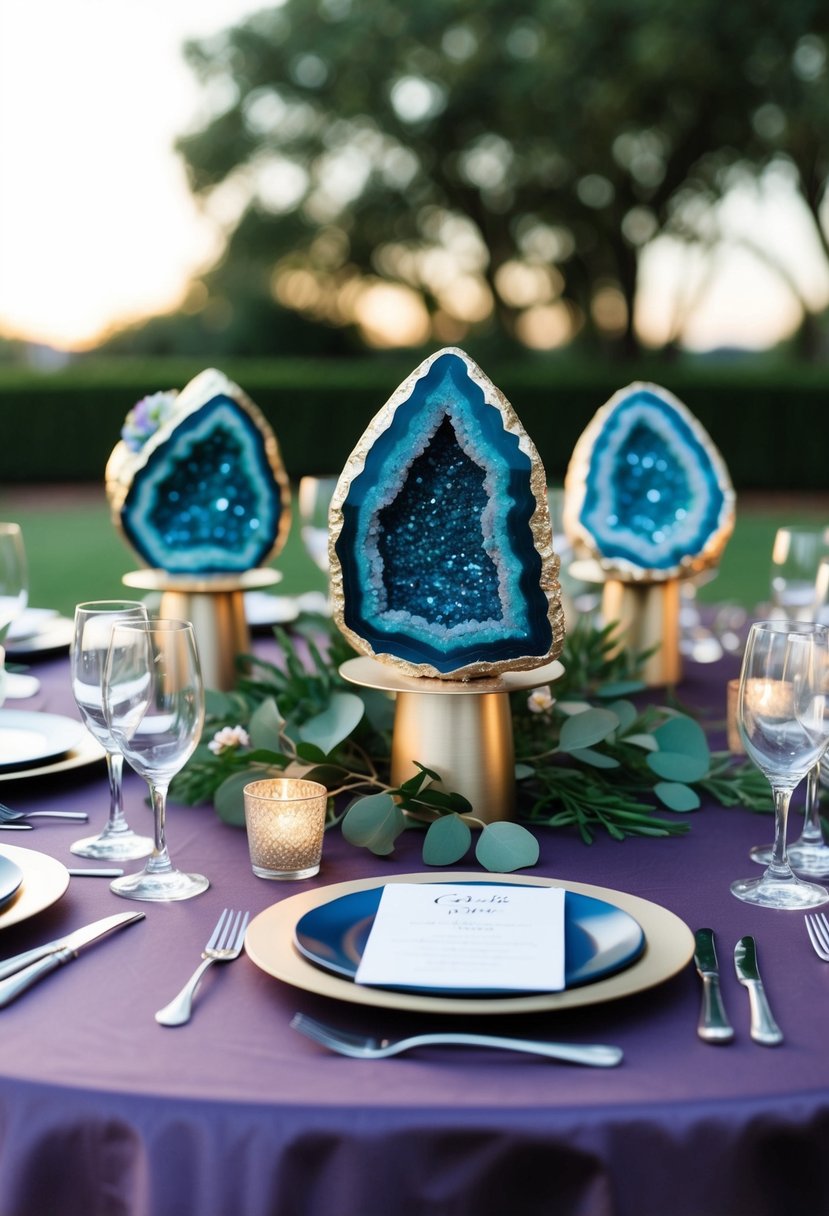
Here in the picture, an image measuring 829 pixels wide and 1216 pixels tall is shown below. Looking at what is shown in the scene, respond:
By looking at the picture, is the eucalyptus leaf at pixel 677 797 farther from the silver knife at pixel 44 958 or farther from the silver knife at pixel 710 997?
the silver knife at pixel 44 958

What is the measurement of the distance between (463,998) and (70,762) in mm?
908

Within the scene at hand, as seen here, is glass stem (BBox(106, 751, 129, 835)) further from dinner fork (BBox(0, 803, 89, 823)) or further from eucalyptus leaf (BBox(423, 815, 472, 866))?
eucalyptus leaf (BBox(423, 815, 472, 866))

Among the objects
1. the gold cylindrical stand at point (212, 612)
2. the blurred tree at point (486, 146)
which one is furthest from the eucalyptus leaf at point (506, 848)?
the blurred tree at point (486, 146)

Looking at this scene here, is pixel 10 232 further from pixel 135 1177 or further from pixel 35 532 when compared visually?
pixel 135 1177

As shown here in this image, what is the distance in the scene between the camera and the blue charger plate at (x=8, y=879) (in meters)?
1.29

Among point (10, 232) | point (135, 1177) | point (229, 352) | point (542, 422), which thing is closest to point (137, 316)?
point (229, 352)

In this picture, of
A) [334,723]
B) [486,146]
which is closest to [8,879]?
→ [334,723]

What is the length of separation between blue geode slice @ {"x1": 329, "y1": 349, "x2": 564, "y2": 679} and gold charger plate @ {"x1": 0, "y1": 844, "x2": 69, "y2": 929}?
19.3 inches

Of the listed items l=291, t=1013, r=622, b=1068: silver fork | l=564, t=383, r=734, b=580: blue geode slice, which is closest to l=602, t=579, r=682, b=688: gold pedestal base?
l=564, t=383, r=734, b=580: blue geode slice

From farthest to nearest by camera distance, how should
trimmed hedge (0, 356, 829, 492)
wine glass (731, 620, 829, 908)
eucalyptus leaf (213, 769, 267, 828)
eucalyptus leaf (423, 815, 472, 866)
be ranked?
1. trimmed hedge (0, 356, 829, 492)
2. eucalyptus leaf (213, 769, 267, 828)
3. eucalyptus leaf (423, 815, 472, 866)
4. wine glass (731, 620, 829, 908)

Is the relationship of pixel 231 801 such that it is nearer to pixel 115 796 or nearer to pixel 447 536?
pixel 115 796

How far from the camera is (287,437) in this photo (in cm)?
1428

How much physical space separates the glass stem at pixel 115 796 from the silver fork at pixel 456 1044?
569mm

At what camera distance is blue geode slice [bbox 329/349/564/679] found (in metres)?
1.64
